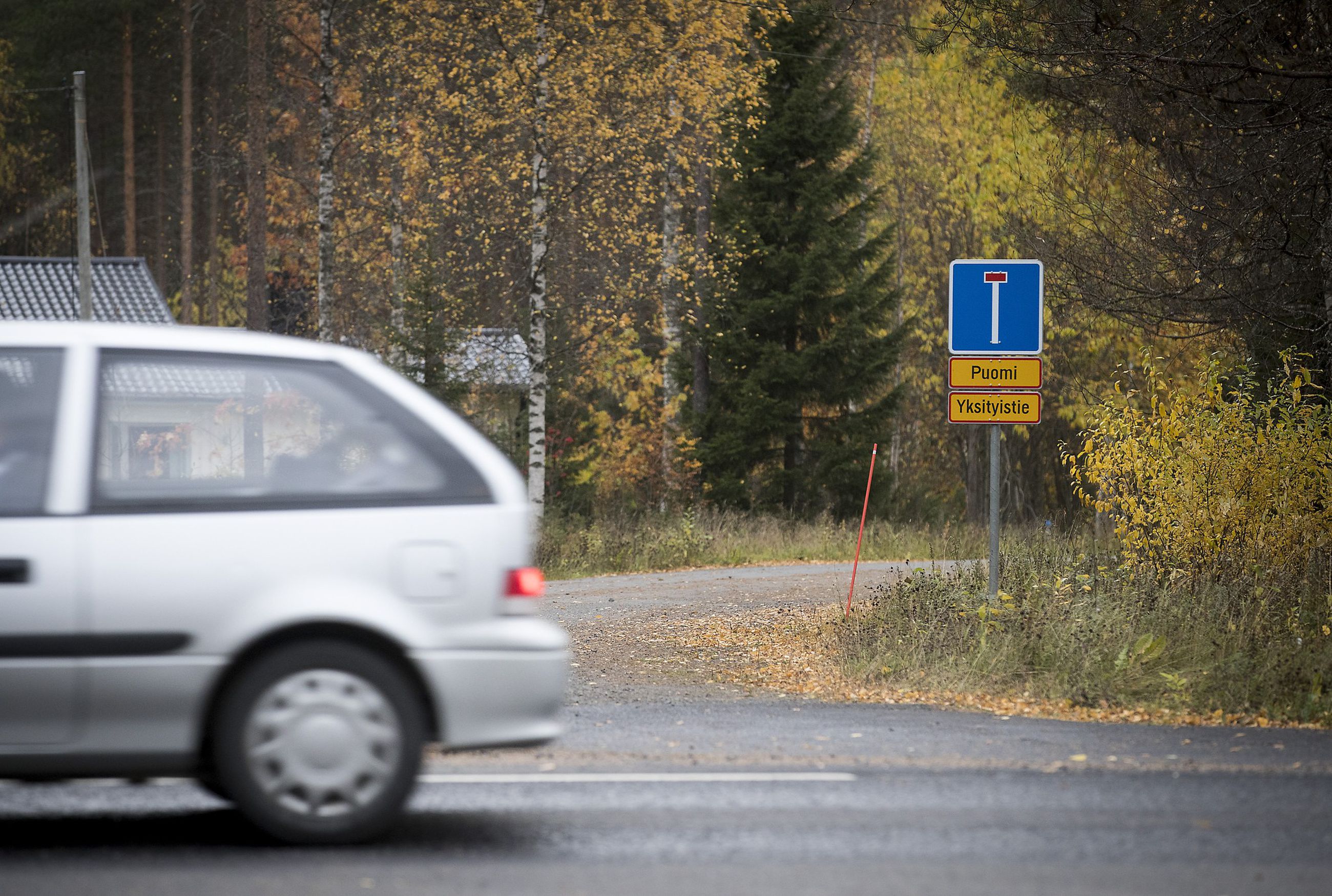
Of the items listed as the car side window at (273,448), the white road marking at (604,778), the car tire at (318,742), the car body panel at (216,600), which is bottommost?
the white road marking at (604,778)

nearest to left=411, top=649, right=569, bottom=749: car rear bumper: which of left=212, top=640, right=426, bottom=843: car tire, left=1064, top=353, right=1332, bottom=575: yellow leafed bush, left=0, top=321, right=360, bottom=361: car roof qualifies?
left=212, top=640, right=426, bottom=843: car tire

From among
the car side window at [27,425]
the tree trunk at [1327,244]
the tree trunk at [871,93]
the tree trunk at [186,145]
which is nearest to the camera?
the car side window at [27,425]

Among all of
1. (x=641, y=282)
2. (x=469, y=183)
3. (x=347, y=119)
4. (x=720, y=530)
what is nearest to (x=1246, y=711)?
(x=720, y=530)

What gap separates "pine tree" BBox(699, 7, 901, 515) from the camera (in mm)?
32375

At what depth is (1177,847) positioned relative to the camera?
6094 millimetres

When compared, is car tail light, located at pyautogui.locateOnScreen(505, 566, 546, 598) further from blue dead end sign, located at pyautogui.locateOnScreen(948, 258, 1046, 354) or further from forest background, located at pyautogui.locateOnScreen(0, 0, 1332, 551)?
forest background, located at pyautogui.locateOnScreen(0, 0, 1332, 551)

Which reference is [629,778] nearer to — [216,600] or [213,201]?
[216,600]

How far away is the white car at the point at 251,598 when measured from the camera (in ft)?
18.7

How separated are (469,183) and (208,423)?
71.7ft

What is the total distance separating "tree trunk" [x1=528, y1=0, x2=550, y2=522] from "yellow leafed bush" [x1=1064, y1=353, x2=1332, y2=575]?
42.4 feet

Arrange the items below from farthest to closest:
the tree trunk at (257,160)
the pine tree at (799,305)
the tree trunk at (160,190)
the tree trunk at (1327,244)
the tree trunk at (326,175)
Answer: the tree trunk at (160,190) < the pine tree at (799,305) < the tree trunk at (257,160) < the tree trunk at (326,175) < the tree trunk at (1327,244)

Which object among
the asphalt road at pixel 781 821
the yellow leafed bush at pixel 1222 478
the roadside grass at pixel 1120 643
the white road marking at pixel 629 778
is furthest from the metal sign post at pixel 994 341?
the white road marking at pixel 629 778

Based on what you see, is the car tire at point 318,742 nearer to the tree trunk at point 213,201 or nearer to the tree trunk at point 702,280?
the tree trunk at point 702,280

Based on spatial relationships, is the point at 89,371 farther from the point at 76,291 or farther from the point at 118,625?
the point at 76,291
